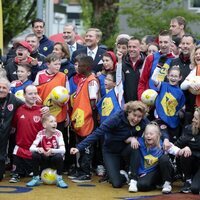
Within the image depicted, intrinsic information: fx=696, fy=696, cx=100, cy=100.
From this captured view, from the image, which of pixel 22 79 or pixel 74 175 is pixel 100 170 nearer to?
pixel 74 175

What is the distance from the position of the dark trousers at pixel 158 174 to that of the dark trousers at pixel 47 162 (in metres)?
1.16

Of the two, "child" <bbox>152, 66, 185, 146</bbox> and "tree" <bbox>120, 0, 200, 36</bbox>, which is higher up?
"tree" <bbox>120, 0, 200, 36</bbox>

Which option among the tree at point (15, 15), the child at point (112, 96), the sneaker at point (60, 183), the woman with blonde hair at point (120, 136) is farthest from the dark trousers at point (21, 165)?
the tree at point (15, 15)

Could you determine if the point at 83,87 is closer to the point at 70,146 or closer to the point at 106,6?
the point at 70,146

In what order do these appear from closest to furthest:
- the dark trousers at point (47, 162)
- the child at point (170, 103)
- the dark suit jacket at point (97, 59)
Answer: the dark trousers at point (47, 162)
the child at point (170, 103)
the dark suit jacket at point (97, 59)

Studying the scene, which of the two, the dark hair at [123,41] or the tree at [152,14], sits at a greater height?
the tree at [152,14]

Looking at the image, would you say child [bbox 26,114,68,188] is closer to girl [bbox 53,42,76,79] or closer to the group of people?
the group of people

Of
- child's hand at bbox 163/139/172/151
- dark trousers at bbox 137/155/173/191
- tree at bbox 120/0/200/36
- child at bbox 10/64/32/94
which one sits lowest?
dark trousers at bbox 137/155/173/191

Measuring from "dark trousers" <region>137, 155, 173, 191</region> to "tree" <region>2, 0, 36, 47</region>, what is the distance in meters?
21.9

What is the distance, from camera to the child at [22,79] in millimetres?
10727

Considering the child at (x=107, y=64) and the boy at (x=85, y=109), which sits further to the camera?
the child at (x=107, y=64)

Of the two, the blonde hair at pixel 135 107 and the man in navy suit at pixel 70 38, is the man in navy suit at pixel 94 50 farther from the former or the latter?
the blonde hair at pixel 135 107

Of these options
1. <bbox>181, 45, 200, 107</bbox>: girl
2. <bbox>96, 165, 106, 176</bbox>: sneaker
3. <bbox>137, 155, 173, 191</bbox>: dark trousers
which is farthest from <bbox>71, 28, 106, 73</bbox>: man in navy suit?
<bbox>137, 155, 173, 191</bbox>: dark trousers

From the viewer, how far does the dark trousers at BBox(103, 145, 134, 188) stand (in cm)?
995
